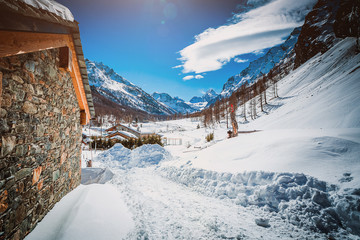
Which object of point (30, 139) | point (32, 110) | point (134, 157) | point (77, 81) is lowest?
point (134, 157)

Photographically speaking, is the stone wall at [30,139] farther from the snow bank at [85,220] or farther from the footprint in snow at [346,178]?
the footprint in snow at [346,178]

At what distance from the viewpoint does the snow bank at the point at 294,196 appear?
361 centimetres

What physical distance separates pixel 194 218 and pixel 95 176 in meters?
5.94

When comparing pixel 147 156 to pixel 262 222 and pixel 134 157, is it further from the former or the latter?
pixel 262 222

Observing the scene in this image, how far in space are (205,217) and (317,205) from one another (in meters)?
2.88

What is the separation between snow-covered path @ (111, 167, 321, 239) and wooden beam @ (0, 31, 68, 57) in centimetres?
388

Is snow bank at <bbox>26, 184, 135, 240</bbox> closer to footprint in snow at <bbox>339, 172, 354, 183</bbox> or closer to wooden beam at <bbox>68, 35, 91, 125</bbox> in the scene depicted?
wooden beam at <bbox>68, 35, 91, 125</bbox>

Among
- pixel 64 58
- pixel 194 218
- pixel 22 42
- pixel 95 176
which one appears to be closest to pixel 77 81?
pixel 64 58

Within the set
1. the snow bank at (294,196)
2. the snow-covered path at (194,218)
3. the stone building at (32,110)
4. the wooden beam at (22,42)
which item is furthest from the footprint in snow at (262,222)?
the wooden beam at (22,42)

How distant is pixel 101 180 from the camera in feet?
25.3

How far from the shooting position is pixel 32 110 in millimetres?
2967

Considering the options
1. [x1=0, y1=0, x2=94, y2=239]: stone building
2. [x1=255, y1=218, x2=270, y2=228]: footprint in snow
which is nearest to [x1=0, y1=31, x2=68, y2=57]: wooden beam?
[x1=0, y1=0, x2=94, y2=239]: stone building

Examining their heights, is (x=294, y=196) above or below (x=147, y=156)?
below

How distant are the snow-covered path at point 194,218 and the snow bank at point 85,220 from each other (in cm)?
36
